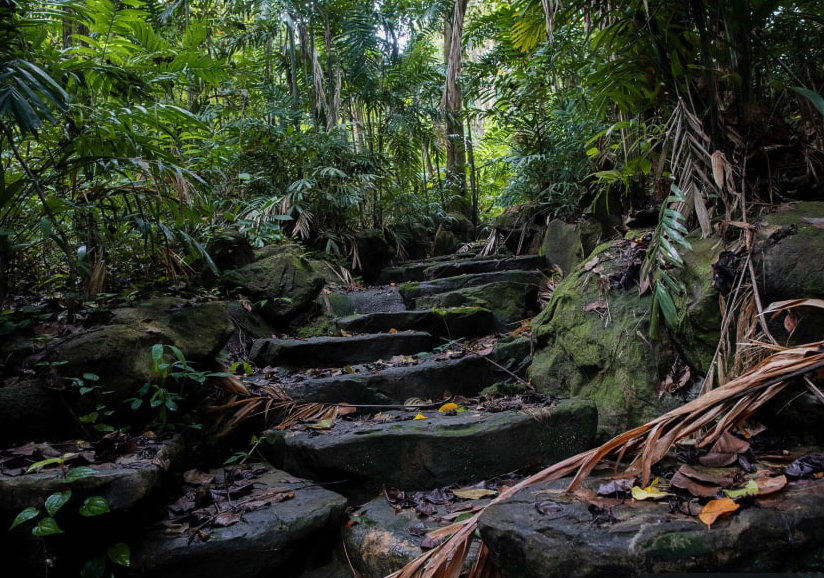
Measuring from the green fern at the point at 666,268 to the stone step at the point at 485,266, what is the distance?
110 inches

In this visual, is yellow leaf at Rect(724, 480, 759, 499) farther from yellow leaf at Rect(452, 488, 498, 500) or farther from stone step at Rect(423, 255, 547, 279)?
stone step at Rect(423, 255, 547, 279)

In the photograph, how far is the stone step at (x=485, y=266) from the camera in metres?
5.30

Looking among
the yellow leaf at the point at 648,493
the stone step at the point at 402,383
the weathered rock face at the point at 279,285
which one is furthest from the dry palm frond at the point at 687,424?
the weathered rock face at the point at 279,285

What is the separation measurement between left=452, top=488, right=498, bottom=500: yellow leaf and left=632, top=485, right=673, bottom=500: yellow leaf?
25.8 inches

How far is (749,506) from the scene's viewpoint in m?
1.30

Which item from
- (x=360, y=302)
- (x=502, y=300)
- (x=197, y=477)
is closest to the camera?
(x=197, y=477)

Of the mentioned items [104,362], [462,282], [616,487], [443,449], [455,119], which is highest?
[455,119]

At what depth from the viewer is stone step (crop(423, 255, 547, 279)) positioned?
5297 mm

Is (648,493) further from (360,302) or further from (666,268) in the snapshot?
(360,302)

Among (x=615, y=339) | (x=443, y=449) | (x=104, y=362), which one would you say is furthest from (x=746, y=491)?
(x=104, y=362)

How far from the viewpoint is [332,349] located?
3.53m

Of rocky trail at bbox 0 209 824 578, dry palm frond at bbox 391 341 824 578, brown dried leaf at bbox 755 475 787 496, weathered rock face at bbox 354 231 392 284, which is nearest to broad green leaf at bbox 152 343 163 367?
rocky trail at bbox 0 209 824 578

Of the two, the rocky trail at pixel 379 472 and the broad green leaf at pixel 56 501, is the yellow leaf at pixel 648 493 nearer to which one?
the rocky trail at pixel 379 472

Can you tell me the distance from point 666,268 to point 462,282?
2.57 m
